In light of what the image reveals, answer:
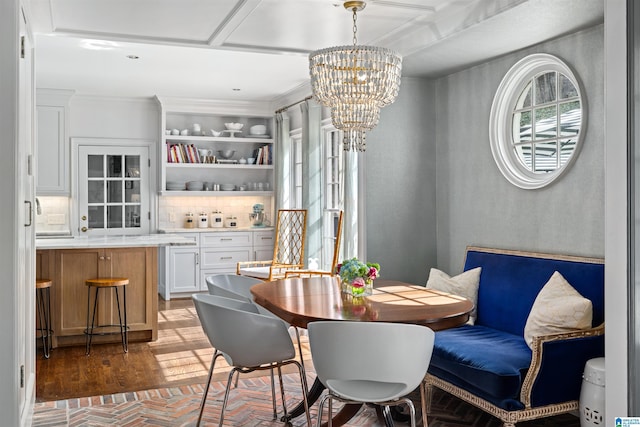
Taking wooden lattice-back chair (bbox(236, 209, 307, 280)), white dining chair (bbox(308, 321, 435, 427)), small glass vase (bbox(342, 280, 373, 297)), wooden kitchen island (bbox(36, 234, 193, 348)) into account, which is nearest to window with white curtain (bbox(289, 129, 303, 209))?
wooden lattice-back chair (bbox(236, 209, 307, 280))

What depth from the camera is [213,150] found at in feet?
27.9

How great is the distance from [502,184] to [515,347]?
1442 mm

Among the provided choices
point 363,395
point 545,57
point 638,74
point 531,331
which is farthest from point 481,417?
point 545,57

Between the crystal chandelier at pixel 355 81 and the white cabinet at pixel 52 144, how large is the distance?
5.01 metres

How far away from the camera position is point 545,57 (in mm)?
4078

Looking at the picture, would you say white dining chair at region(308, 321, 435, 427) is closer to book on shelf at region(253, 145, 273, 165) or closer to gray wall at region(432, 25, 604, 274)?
gray wall at region(432, 25, 604, 274)

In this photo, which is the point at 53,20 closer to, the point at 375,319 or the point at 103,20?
the point at 103,20

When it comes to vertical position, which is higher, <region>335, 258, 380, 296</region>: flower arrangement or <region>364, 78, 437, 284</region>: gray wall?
<region>364, 78, 437, 284</region>: gray wall

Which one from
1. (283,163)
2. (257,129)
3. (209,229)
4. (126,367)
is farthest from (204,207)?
(126,367)

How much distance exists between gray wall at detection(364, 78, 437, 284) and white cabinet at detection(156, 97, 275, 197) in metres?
3.47

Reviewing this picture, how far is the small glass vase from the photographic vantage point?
3.38 m

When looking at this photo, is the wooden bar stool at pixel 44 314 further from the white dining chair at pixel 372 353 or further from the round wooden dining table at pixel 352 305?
the white dining chair at pixel 372 353

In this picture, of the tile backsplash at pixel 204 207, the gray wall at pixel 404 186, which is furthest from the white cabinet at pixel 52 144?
the gray wall at pixel 404 186

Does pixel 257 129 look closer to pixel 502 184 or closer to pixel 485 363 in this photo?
pixel 502 184
